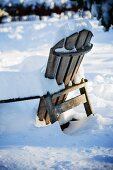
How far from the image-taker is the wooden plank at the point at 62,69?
3670 mm

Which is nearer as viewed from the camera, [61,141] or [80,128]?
[61,141]

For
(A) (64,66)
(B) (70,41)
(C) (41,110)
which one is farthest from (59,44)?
(C) (41,110)

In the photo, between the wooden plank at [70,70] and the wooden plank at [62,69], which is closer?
the wooden plank at [62,69]

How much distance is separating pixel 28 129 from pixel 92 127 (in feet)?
2.43

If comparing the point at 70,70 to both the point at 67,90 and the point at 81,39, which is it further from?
the point at 81,39

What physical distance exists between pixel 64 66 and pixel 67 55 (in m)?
0.28

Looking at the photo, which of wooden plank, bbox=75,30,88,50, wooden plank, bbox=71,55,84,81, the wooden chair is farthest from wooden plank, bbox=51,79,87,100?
wooden plank, bbox=75,30,88,50

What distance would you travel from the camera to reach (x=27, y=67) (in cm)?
416

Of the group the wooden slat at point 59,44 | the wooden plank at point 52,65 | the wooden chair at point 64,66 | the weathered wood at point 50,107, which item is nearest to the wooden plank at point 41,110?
the wooden chair at point 64,66

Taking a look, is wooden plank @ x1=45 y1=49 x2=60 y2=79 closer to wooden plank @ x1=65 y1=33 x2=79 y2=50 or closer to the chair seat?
the chair seat

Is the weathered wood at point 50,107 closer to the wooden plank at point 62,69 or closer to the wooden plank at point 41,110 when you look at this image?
the wooden plank at point 41,110

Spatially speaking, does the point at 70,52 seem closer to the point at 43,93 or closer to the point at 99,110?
the point at 43,93

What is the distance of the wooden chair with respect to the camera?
3459 mm

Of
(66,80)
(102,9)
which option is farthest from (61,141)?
(102,9)
